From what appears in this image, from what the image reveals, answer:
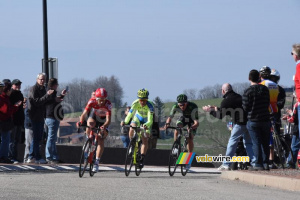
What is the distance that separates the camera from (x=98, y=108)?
16469 mm

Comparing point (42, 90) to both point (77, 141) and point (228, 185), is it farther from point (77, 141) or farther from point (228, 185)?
point (77, 141)

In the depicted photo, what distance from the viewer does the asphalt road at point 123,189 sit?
11.0 meters

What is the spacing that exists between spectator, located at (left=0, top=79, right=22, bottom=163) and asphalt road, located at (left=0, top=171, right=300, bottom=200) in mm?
3547

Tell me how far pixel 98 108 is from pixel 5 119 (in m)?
3.45

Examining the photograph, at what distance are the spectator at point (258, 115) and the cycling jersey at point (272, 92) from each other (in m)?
0.95

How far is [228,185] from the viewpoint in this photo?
543 inches

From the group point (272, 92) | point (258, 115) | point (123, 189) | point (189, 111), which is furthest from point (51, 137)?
point (123, 189)

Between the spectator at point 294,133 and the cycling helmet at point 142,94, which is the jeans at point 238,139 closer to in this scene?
the spectator at point 294,133

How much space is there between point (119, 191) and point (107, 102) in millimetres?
4832

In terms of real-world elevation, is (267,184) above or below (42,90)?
below

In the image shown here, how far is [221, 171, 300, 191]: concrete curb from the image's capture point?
12.7 m

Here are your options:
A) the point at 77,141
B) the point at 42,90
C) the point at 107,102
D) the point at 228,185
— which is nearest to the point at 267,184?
the point at 228,185

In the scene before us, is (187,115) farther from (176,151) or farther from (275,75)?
(275,75)

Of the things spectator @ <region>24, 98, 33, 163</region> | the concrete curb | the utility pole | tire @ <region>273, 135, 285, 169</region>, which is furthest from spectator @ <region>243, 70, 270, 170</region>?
the utility pole
